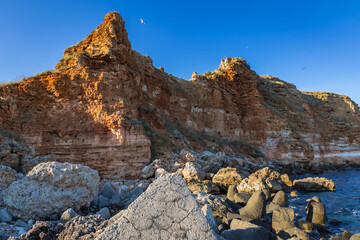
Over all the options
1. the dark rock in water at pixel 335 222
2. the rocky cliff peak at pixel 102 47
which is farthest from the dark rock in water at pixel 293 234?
the rocky cliff peak at pixel 102 47

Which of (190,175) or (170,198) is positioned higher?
(170,198)

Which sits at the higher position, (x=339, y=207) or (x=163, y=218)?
(x=163, y=218)

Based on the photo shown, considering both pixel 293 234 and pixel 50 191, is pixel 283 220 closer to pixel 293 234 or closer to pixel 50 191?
pixel 293 234

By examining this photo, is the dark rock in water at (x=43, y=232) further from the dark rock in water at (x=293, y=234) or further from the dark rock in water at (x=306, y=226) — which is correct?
the dark rock in water at (x=306, y=226)

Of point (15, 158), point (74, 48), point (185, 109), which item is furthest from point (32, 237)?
point (185, 109)

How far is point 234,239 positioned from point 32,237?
357 cm

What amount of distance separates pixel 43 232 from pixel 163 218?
2.36 m

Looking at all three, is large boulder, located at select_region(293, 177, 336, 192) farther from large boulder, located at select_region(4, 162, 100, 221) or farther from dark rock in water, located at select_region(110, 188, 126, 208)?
large boulder, located at select_region(4, 162, 100, 221)

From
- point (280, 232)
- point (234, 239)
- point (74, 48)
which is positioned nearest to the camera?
point (234, 239)

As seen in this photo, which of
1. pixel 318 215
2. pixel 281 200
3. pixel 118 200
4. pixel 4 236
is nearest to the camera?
pixel 4 236

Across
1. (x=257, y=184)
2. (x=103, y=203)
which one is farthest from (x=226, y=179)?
(x=103, y=203)

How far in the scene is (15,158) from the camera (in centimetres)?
935

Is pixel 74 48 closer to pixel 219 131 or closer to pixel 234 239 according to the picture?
pixel 234 239

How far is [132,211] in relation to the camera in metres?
2.49
